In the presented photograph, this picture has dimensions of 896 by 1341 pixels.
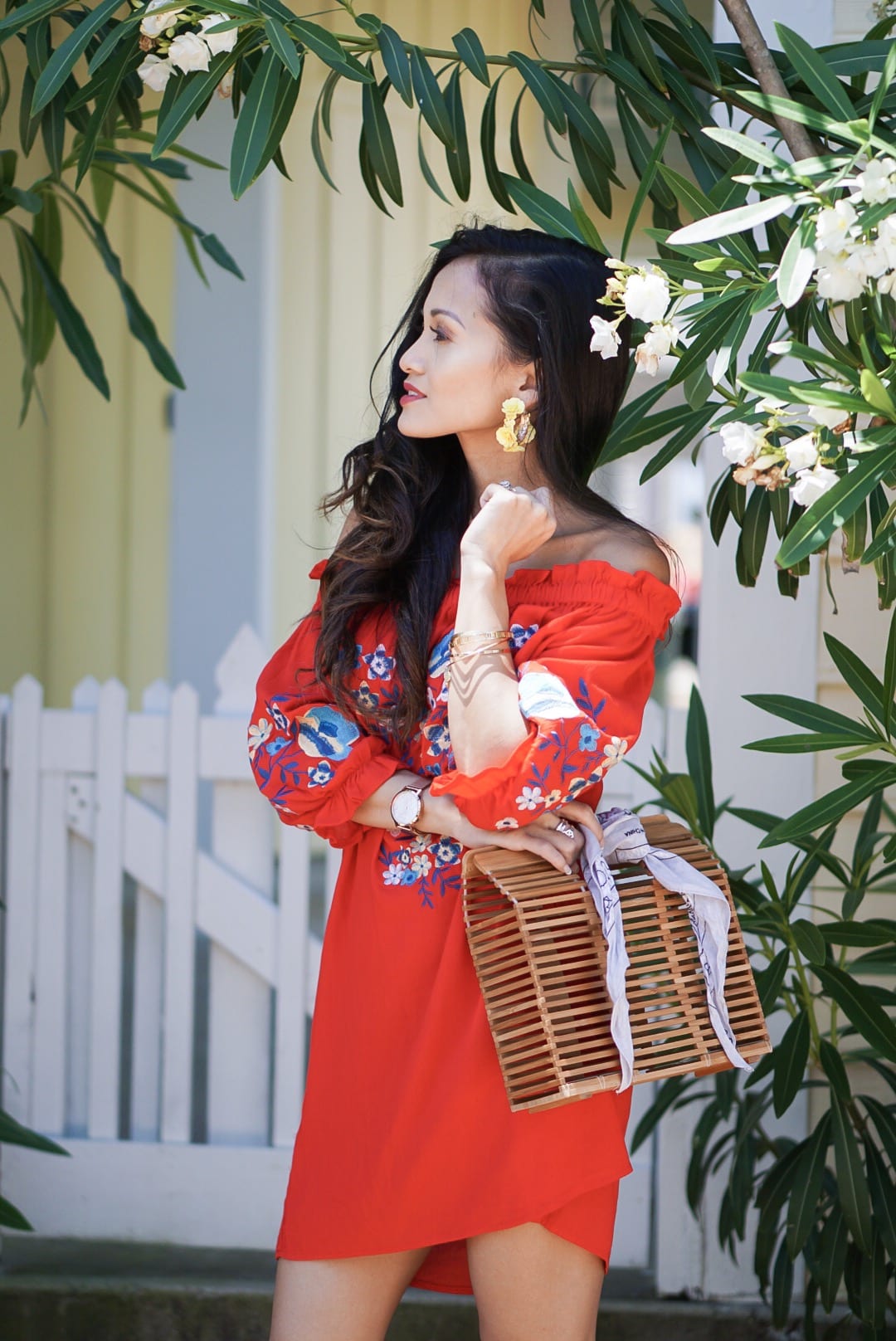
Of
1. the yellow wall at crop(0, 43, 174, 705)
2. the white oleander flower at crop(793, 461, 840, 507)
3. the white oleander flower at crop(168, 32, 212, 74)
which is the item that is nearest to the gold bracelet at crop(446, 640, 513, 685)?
the white oleander flower at crop(793, 461, 840, 507)

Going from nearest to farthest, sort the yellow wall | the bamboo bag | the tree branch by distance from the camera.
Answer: the bamboo bag → the tree branch → the yellow wall

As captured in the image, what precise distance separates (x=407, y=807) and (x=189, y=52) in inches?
34.4

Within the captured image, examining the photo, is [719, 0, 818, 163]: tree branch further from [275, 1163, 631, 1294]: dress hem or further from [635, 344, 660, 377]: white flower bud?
[275, 1163, 631, 1294]: dress hem

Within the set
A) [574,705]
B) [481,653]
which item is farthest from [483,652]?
[574,705]

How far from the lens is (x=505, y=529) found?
1540mm

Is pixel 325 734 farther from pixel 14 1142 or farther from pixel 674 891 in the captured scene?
pixel 14 1142

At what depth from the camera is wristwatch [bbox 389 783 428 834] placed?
1.57 metres

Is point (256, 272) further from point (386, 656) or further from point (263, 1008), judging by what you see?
→ point (386, 656)

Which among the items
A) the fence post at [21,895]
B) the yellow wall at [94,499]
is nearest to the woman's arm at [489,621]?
the fence post at [21,895]

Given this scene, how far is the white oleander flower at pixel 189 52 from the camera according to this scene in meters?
1.63

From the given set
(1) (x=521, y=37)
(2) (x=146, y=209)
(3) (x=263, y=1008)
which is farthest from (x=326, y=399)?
(3) (x=263, y=1008)

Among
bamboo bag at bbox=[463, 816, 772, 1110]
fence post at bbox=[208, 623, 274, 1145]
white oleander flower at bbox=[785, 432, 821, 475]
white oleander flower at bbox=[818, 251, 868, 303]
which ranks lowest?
fence post at bbox=[208, 623, 274, 1145]

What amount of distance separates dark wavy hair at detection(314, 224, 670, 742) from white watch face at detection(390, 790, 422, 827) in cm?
10

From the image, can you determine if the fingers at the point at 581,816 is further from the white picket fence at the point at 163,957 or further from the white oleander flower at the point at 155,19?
the white picket fence at the point at 163,957
